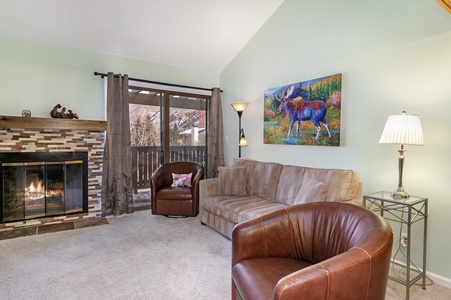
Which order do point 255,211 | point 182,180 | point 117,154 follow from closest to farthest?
point 255,211 → point 117,154 → point 182,180

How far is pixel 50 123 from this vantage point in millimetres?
3566

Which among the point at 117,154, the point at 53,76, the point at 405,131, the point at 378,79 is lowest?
the point at 117,154

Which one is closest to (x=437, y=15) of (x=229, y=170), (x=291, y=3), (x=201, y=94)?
(x=291, y=3)

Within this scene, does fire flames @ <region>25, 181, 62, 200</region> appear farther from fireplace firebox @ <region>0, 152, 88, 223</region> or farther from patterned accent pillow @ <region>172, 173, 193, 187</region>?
patterned accent pillow @ <region>172, 173, 193, 187</region>

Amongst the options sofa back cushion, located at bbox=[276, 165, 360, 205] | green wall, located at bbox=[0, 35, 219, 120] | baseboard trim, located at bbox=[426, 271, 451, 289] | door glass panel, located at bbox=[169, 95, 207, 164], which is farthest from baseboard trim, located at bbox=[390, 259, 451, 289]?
green wall, located at bbox=[0, 35, 219, 120]

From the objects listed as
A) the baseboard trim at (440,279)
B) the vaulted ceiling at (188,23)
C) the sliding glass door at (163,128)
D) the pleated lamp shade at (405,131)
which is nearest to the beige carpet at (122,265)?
the baseboard trim at (440,279)

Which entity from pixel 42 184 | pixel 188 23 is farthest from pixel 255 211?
pixel 42 184

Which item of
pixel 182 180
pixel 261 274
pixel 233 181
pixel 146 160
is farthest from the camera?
pixel 146 160

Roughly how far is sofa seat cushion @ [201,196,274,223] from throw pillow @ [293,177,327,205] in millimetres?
621

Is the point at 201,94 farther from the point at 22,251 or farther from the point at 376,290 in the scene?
the point at 376,290

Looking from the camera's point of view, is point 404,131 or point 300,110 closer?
point 404,131

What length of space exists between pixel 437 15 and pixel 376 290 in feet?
7.89

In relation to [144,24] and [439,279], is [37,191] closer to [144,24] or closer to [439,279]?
[144,24]

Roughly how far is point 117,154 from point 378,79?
3666 mm
